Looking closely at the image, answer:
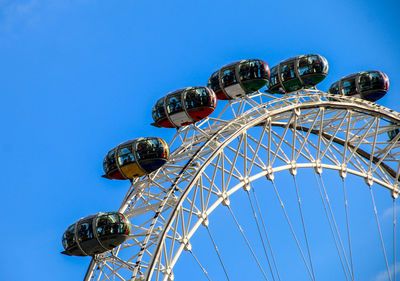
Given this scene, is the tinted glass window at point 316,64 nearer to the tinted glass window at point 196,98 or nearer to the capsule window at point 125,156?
the tinted glass window at point 196,98

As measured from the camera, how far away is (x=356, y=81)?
1415 inches

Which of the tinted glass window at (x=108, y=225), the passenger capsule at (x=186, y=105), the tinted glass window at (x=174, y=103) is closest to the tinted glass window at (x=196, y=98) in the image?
the passenger capsule at (x=186, y=105)

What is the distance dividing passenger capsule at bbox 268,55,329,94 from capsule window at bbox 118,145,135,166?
8219mm

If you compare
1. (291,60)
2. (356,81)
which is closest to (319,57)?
(291,60)

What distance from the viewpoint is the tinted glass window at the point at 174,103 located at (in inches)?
1098

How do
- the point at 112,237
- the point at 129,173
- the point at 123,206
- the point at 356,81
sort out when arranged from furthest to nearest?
the point at 356,81, the point at 123,206, the point at 129,173, the point at 112,237

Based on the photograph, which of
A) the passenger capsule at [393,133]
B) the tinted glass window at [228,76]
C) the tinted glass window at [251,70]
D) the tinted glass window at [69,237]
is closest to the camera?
the tinted glass window at [69,237]

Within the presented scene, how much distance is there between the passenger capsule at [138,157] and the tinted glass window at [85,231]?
262 cm

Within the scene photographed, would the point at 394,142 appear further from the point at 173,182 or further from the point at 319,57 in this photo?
the point at 173,182

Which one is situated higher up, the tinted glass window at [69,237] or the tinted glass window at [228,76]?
the tinted glass window at [228,76]

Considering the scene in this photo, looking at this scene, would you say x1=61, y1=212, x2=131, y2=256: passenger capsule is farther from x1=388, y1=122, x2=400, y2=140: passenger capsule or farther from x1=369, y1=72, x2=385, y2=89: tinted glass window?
x1=388, y1=122, x2=400, y2=140: passenger capsule

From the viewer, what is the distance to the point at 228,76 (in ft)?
99.5

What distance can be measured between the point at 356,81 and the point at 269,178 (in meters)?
8.00

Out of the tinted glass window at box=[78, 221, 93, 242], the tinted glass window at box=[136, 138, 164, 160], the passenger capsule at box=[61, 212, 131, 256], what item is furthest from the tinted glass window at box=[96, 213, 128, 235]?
the tinted glass window at box=[136, 138, 164, 160]
